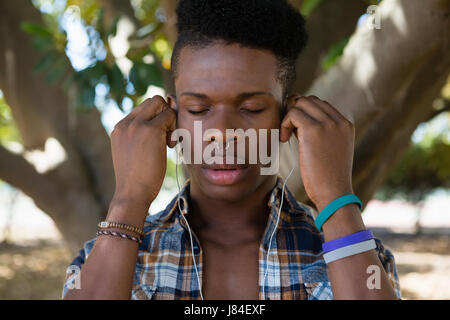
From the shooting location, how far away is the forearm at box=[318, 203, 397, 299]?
5.02 feet

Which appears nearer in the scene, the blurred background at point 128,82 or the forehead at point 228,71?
the forehead at point 228,71

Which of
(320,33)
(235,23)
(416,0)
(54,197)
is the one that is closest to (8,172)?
(54,197)

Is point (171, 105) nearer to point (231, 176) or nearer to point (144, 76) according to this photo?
point (231, 176)

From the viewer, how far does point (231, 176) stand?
1.85 metres

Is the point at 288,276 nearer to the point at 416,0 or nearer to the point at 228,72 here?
the point at 228,72

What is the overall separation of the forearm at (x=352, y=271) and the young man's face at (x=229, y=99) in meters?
0.43

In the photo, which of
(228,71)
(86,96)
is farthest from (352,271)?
(86,96)

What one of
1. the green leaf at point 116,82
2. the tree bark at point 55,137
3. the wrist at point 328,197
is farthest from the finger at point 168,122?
the tree bark at point 55,137

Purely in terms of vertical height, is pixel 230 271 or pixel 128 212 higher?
pixel 128 212

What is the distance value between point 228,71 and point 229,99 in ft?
0.37

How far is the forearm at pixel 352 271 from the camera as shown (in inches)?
60.3

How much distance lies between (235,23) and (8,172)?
2471mm

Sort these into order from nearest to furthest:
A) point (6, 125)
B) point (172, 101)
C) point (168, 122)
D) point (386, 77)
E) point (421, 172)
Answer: point (168, 122), point (172, 101), point (386, 77), point (6, 125), point (421, 172)

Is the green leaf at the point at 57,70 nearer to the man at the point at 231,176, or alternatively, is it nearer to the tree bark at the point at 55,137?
the tree bark at the point at 55,137
